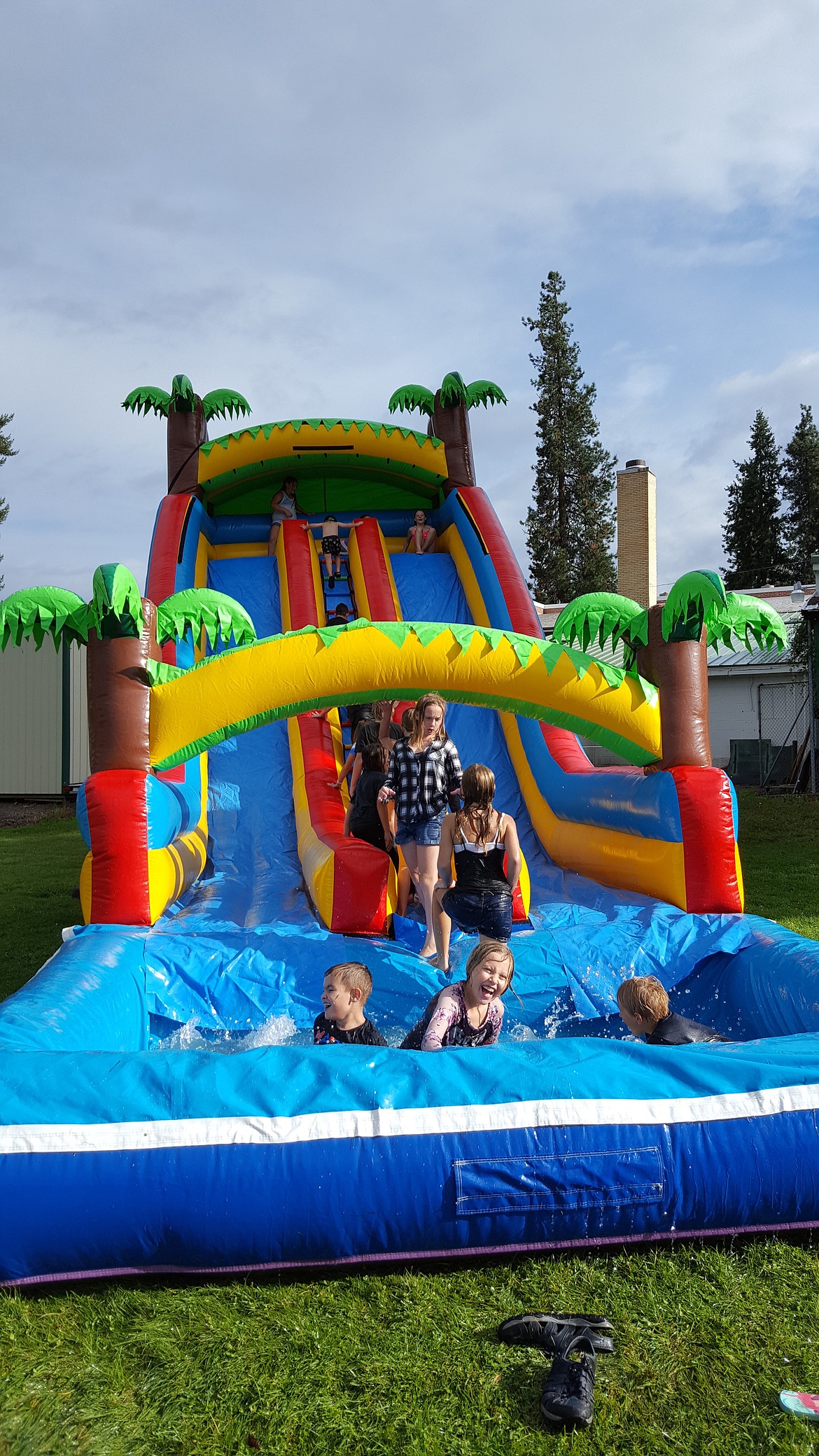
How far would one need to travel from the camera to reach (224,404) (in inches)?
371

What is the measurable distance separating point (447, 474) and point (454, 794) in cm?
527

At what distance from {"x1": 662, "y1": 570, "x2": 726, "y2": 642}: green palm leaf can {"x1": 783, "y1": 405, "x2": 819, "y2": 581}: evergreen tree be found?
97.3 feet

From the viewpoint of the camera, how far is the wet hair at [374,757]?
501 cm

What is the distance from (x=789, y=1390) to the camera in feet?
5.74

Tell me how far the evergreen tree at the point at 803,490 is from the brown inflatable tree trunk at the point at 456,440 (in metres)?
25.7

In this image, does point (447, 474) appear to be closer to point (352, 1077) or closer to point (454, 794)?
point (454, 794)

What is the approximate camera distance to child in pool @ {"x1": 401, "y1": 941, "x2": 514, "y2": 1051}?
9.59 feet

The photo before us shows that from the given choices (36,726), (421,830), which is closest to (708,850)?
(421,830)

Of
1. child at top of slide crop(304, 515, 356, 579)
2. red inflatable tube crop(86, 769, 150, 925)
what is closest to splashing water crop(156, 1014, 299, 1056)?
red inflatable tube crop(86, 769, 150, 925)

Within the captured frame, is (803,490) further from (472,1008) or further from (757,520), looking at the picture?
(472,1008)

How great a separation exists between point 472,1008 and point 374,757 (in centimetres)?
217

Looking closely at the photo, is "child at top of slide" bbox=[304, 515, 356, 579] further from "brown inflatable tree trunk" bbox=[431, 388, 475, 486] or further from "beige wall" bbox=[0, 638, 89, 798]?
"beige wall" bbox=[0, 638, 89, 798]

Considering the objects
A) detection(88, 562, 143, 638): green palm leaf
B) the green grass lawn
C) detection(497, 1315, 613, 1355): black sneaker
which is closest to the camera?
the green grass lawn

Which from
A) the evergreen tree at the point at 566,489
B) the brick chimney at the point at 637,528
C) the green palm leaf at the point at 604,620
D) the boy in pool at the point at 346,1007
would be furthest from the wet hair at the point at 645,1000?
the evergreen tree at the point at 566,489
